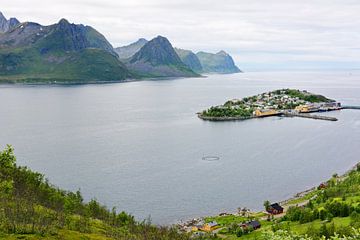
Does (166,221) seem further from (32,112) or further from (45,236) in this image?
(32,112)

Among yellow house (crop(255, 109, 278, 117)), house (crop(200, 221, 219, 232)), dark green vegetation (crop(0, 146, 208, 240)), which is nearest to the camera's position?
dark green vegetation (crop(0, 146, 208, 240))

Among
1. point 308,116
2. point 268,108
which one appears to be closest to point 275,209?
point 308,116

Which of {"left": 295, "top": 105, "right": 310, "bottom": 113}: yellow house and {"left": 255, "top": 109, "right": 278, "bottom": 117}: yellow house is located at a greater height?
{"left": 295, "top": 105, "right": 310, "bottom": 113}: yellow house

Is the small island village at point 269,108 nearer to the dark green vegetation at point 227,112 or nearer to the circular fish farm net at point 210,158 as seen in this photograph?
the dark green vegetation at point 227,112

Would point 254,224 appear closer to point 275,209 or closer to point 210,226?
point 210,226

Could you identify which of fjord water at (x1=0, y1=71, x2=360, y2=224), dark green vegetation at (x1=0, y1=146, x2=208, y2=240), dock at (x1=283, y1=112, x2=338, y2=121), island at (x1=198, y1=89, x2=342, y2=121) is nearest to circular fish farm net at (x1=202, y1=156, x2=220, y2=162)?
fjord water at (x1=0, y1=71, x2=360, y2=224)

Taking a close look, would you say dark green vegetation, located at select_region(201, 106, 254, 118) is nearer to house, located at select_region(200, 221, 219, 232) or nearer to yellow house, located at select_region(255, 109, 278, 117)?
yellow house, located at select_region(255, 109, 278, 117)

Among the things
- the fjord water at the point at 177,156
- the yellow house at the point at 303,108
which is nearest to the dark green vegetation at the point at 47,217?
the fjord water at the point at 177,156
